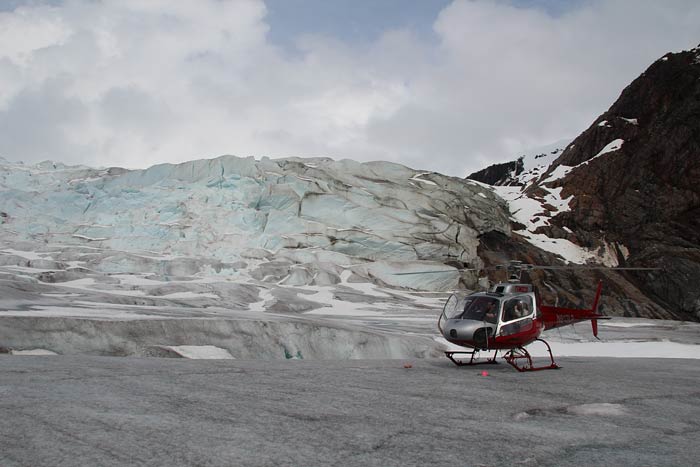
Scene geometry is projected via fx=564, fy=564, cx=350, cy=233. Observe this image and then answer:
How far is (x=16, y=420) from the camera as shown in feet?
16.9

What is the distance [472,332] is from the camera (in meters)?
11.9

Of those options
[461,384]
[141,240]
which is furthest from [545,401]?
[141,240]

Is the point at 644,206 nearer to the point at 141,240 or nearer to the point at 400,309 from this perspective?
the point at 400,309

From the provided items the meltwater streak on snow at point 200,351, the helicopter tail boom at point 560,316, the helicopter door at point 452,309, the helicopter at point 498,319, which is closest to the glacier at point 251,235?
the meltwater streak on snow at point 200,351

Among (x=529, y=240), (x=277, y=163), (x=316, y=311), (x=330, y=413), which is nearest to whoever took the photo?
(x=330, y=413)

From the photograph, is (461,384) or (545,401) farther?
(461,384)

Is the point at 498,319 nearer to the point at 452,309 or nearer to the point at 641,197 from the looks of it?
the point at 452,309

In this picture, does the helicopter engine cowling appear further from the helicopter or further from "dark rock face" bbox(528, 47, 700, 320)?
"dark rock face" bbox(528, 47, 700, 320)

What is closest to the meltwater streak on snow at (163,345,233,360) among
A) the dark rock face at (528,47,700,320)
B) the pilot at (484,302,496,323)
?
the pilot at (484,302,496,323)

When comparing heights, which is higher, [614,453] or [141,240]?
[141,240]

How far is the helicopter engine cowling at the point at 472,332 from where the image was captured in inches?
471

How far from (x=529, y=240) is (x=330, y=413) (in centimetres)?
6333

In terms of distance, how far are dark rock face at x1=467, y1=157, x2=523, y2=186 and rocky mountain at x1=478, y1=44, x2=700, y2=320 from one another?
4000 cm

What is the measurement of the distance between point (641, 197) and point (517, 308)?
6655cm
